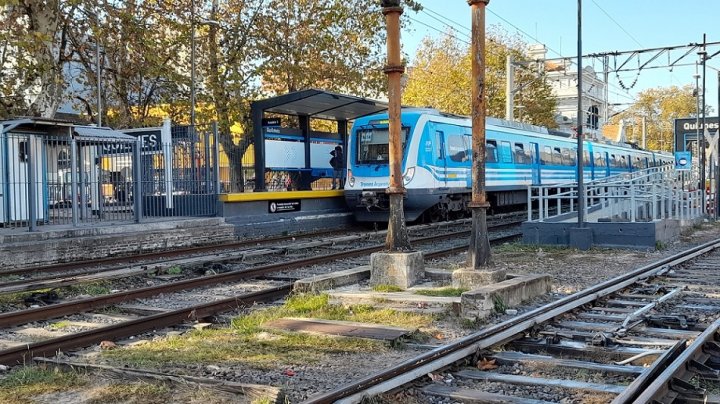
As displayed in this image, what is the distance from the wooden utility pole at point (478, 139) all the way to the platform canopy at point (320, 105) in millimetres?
9597

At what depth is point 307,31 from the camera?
1081 inches

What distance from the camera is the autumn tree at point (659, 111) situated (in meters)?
76.6

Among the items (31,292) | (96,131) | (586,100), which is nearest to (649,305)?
(31,292)

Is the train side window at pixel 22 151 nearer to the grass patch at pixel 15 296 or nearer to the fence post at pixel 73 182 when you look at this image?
the fence post at pixel 73 182

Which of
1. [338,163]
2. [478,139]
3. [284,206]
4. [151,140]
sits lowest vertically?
[284,206]

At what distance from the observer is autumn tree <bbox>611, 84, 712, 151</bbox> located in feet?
251

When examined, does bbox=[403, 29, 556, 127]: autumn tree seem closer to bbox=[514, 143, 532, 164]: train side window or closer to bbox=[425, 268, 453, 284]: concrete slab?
bbox=[514, 143, 532, 164]: train side window

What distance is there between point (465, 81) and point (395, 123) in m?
34.9

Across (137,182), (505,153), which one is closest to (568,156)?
(505,153)

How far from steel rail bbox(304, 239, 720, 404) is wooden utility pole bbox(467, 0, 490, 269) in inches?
54.8

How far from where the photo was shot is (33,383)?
5.48 meters

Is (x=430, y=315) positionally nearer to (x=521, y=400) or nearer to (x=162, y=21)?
(x=521, y=400)

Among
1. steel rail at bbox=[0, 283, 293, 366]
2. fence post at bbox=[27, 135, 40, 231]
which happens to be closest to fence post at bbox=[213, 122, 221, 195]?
fence post at bbox=[27, 135, 40, 231]

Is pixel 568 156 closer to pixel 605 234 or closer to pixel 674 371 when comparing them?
pixel 605 234
